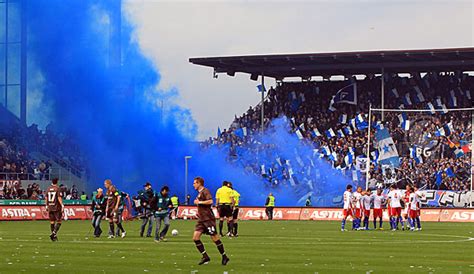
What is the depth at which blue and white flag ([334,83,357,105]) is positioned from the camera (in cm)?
7925

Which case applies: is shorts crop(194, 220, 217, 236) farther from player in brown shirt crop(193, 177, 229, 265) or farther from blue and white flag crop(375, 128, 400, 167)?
blue and white flag crop(375, 128, 400, 167)

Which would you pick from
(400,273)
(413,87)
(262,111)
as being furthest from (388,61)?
(400,273)

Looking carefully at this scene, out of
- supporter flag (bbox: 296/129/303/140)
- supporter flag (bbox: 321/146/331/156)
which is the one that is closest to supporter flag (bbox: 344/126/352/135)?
supporter flag (bbox: 321/146/331/156)

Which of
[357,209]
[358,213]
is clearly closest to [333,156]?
[358,213]

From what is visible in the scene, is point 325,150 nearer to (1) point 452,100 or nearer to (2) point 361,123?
(2) point 361,123

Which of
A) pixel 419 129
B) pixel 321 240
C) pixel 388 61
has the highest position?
pixel 388 61

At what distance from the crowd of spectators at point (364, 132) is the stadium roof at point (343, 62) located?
40.7 inches

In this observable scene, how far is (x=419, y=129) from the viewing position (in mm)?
71562

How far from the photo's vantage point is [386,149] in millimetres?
71188

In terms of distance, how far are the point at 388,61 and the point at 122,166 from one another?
68.2 feet

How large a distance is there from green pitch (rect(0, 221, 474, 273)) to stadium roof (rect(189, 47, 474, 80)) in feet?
112

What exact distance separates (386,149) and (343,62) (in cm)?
974

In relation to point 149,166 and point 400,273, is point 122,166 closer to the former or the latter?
point 149,166

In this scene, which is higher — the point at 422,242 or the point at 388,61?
the point at 388,61
